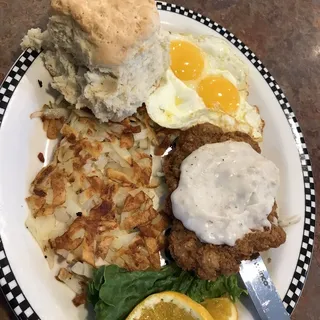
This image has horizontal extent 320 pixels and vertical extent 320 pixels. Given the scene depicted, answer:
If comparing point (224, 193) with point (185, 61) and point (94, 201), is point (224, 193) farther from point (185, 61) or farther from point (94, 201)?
point (185, 61)

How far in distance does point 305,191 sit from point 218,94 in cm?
92

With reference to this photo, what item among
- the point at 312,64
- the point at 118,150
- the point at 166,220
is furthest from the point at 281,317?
the point at 312,64

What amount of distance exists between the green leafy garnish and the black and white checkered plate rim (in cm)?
33

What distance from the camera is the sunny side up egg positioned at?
9.73ft

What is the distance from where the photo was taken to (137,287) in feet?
8.19

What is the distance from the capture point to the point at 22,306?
7.40ft

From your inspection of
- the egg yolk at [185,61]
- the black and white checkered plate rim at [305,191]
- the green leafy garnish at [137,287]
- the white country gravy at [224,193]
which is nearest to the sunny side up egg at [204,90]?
the egg yolk at [185,61]

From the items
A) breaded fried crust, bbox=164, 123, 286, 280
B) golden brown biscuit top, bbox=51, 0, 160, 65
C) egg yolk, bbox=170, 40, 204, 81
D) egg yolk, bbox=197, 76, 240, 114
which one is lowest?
breaded fried crust, bbox=164, 123, 286, 280

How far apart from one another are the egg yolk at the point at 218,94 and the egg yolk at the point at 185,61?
0.31 ft

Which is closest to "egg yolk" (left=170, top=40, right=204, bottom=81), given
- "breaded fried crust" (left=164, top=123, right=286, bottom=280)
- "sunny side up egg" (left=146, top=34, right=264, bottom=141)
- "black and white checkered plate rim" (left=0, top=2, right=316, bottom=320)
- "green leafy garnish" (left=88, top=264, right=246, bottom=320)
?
"sunny side up egg" (left=146, top=34, right=264, bottom=141)

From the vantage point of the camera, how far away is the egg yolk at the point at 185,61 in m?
3.09

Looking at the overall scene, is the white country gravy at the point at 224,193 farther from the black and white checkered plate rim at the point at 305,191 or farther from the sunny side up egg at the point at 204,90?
the black and white checkered plate rim at the point at 305,191

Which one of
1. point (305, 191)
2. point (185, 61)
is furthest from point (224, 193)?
point (185, 61)

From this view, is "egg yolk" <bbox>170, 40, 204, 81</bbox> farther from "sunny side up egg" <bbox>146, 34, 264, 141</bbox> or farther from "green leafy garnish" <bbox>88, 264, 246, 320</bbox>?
"green leafy garnish" <bbox>88, 264, 246, 320</bbox>
